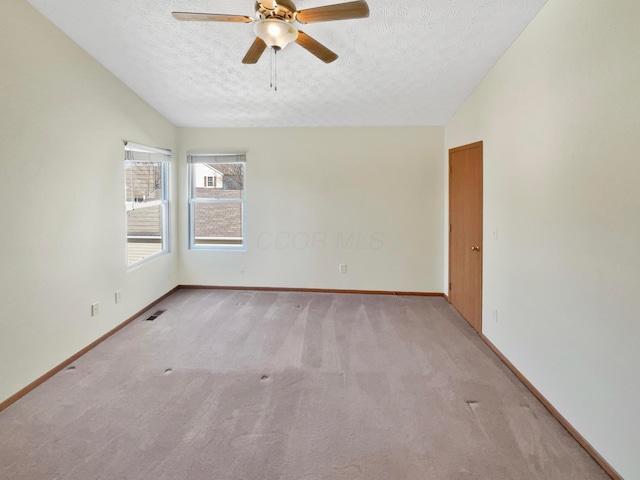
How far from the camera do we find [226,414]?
214 cm

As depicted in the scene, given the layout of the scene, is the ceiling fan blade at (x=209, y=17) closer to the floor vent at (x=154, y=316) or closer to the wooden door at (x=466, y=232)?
the wooden door at (x=466, y=232)

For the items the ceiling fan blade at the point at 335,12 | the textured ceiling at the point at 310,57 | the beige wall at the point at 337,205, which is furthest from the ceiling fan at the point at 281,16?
the beige wall at the point at 337,205

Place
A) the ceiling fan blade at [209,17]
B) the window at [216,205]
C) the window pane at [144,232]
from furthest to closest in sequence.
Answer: the window at [216,205] < the window pane at [144,232] < the ceiling fan blade at [209,17]

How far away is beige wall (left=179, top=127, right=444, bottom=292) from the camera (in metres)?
4.66

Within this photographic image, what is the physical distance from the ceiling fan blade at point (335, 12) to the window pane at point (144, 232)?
115 inches

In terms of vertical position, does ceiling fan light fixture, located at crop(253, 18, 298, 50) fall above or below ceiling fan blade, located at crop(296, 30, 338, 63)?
below

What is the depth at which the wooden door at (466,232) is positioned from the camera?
3529 millimetres

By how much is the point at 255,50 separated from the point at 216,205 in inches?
117

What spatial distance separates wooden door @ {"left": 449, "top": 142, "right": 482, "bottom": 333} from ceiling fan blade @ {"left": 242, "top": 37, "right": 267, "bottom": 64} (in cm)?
243

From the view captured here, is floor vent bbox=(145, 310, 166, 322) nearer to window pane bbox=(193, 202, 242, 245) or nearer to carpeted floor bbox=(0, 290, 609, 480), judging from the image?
carpeted floor bbox=(0, 290, 609, 480)

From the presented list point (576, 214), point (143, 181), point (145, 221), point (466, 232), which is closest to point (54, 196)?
point (143, 181)

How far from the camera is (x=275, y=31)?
1.97 meters

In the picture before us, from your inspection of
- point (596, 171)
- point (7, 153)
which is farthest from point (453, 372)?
point (7, 153)

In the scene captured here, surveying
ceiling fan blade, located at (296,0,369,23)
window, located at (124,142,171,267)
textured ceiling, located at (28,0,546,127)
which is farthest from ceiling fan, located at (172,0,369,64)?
window, located at (124,142,171,267)
